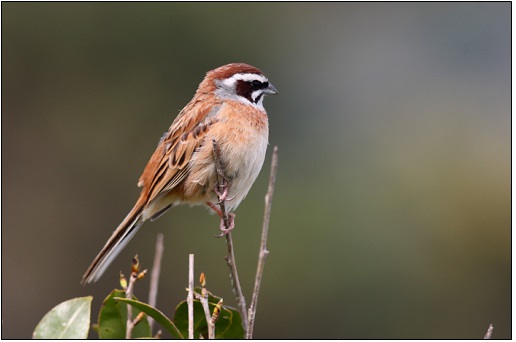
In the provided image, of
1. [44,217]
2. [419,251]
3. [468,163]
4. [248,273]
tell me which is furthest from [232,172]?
[44,217]

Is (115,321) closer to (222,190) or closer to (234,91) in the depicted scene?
(222,190)

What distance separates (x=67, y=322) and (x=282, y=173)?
14.3 ft

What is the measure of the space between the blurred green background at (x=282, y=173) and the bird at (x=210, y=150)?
2.43 metres

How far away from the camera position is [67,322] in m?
2.36

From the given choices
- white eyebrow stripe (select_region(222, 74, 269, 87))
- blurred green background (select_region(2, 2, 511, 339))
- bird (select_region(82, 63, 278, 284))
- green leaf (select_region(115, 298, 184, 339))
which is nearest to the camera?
green leaf (select_region(115, 298, 184, 339))

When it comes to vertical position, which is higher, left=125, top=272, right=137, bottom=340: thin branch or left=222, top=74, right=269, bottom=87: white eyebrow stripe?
left=222, top=74, right=269, bottom=87: white eyebrow stripe

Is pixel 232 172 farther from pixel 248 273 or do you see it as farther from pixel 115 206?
pixel 115 206

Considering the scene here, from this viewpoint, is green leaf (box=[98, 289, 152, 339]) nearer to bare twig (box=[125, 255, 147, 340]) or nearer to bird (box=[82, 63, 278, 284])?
bare twig (box=[125, 255, 147, 340])

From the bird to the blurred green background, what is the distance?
2432 mm

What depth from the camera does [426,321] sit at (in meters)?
5.83

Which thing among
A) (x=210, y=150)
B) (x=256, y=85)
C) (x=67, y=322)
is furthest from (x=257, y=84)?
(x=67, y=322)

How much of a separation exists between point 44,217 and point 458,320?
3.77m

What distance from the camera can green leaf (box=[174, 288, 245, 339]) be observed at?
2477mm

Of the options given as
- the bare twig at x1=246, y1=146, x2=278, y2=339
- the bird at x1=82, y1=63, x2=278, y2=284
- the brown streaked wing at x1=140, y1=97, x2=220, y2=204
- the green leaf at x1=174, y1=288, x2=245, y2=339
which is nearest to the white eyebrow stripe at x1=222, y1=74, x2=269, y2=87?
the bird at x1=82, y1=63, x2=278, y2=284
